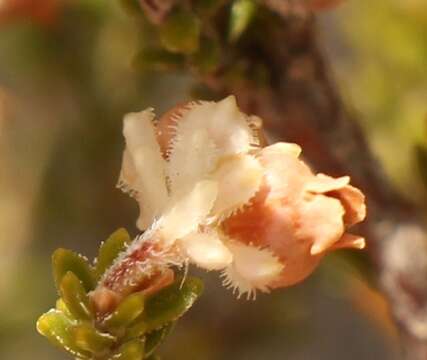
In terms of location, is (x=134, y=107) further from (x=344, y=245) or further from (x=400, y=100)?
(x=344, y=245)

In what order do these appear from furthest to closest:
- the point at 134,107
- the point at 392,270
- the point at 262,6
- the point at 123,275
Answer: the point at 134,107
the point at 392,270
the point at 262,6
the point at 123,275

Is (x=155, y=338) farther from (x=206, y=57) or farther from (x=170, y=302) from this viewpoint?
Result: (x=206, y=57)

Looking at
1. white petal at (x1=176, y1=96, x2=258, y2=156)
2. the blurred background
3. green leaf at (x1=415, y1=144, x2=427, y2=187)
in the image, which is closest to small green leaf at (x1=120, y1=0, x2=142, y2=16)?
white petal at (x1=176, y1=96, x2=258, y2=156)

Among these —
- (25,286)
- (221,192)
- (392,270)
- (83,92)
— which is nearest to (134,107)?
(83,92)

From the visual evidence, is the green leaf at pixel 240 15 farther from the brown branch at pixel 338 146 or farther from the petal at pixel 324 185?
the petal at pixel 324 185

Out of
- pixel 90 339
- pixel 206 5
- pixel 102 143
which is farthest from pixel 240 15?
pixel 102 143
